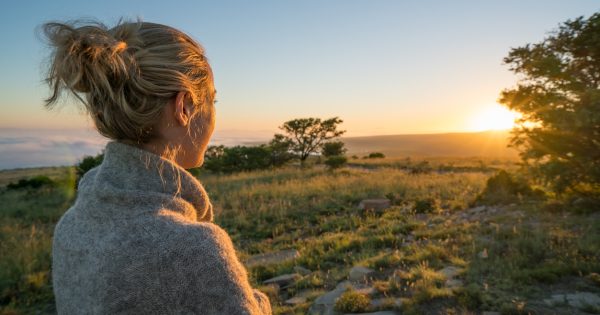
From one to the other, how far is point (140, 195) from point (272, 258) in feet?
19.5

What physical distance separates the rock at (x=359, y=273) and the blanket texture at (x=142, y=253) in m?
4.39

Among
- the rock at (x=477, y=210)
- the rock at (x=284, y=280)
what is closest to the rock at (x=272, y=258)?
the rock at (x=284, y=280)

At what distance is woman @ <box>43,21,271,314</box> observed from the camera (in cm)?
109

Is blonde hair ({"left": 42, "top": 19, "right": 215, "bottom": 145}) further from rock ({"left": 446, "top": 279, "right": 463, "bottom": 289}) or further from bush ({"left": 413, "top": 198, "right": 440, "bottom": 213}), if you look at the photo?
bush ({"left": 413, "top": 198, "right": 440, "bottom": 213})

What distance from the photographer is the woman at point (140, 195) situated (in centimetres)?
109

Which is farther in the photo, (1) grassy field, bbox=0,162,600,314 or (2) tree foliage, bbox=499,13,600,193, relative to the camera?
(2) tree foliage, bbox=499,13,600,193

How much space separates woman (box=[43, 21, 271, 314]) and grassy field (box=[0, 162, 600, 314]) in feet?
11.5

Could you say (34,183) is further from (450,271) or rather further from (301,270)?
(450,271)

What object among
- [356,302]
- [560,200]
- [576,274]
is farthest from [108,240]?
[560,200]

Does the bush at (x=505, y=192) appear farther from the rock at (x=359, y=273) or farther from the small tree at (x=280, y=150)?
the small tree at (x=280, y=150)

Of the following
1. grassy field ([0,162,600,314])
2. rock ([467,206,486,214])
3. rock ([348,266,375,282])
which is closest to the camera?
grassy field ([0,162,600,314])

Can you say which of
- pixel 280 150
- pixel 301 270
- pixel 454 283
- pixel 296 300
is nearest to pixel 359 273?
pixel 301 270

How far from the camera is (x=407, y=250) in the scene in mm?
6477

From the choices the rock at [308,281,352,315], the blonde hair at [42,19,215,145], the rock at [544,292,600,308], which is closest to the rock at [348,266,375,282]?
the rock at [308,281,352,315]
